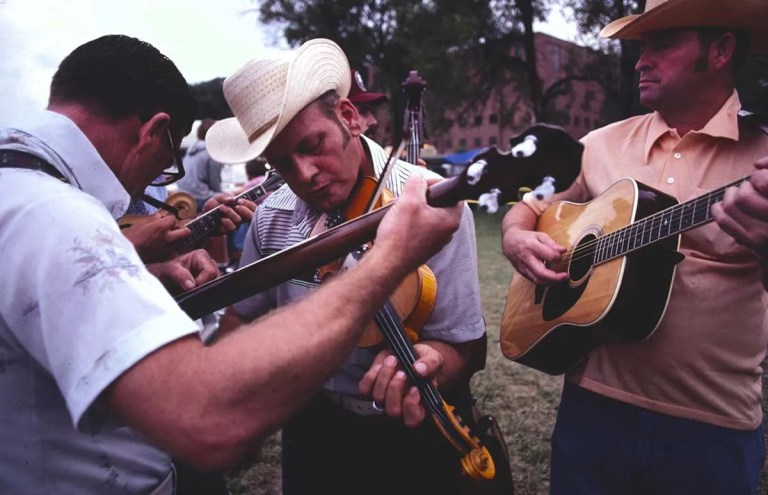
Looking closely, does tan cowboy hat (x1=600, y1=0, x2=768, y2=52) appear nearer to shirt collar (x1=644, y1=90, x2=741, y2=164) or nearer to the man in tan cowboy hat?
the man in tan cowboy hat

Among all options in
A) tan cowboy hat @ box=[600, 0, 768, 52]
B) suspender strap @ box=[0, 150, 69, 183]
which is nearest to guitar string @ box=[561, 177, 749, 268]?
tan cowboy hat @ box=[600, 0, 768, 52]

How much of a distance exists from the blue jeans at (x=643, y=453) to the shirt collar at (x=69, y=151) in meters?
1.98

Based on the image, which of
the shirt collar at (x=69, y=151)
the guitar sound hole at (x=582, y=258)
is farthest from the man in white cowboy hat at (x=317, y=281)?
the shirt collar at (x=69, y=151)

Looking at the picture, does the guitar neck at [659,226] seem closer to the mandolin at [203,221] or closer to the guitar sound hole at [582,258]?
the guitar sound hole at [582,258]

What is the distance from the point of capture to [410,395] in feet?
5.78

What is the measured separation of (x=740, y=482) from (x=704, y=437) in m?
0.19

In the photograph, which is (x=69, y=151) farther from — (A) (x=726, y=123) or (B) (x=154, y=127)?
(A) (x=726, y=123)

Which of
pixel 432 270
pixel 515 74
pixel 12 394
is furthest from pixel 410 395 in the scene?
pixel 515 74

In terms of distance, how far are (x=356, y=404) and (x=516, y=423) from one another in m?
2.81

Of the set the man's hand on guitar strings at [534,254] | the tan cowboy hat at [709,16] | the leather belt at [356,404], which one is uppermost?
the tan cowboy hat at [709,16]

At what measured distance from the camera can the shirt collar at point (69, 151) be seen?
4.34 feet

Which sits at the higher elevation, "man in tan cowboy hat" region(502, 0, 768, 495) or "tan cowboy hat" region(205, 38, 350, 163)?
"tan cowboy hat" region(205, 38, 350, 163)

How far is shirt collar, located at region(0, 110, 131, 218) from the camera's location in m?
1.32

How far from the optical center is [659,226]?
188 cm
